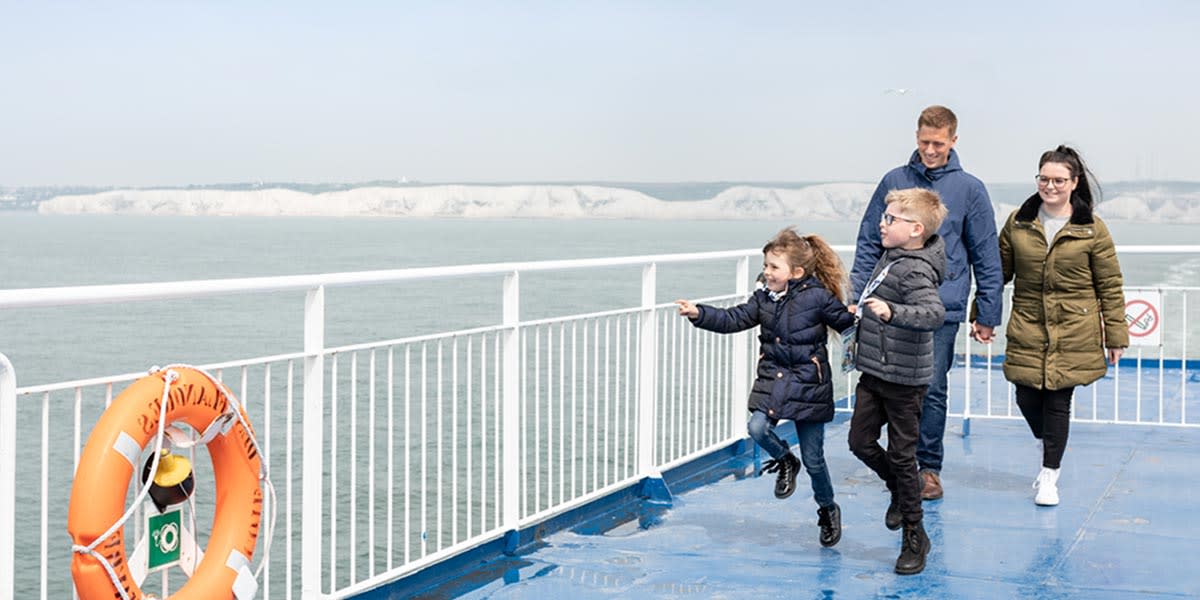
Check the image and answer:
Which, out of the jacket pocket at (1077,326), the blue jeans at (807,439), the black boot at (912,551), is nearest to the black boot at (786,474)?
the blue jeans at (807,439)

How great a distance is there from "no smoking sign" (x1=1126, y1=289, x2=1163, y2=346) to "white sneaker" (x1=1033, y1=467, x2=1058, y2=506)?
318 centimetres

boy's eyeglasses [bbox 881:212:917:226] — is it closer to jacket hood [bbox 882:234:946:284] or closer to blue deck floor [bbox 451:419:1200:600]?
jacket hood [bbox 882:234:946:284]

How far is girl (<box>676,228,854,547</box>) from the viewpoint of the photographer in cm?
499

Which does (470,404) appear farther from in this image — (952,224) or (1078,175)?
(1078,175)

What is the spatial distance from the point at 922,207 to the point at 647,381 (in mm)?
1745

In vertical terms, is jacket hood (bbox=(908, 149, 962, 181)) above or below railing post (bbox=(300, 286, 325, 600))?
above

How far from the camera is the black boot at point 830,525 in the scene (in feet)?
17.4

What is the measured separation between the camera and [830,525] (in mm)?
5301

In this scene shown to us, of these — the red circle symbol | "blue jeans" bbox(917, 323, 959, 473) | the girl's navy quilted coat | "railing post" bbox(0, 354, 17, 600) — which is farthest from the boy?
the red circle symbol

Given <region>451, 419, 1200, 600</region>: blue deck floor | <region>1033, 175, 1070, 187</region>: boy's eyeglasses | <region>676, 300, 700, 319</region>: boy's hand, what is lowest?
<region>451, 419, 1200, 600</region>: blue deck floor

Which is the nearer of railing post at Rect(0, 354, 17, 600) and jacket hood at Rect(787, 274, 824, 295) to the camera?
railing post at Rect(0, 354, 17, 600)

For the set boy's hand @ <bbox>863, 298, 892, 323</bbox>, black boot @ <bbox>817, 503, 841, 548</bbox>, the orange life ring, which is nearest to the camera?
the orange life ring

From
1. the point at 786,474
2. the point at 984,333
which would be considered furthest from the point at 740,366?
the point at 786,474

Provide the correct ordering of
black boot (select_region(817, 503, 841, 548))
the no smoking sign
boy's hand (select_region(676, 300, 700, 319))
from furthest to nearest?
the no smoking sign → black boot (select_region(817, 503, 841, 548)) → boy's hand (select_region(676, 300, 700, 319))
